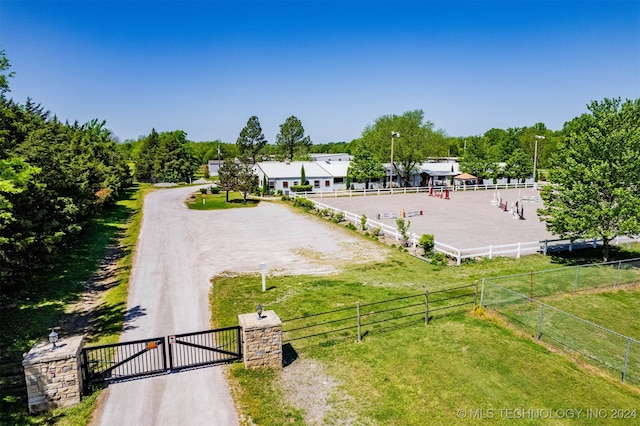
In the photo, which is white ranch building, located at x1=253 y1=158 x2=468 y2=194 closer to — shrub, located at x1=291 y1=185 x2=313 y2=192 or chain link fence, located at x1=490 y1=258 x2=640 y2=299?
shrub, located at x1=291 y1=185 x2=313 y2=192

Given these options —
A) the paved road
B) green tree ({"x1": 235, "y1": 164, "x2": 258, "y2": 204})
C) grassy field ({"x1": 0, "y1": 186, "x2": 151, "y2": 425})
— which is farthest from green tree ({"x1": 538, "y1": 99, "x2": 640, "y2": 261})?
green tree ({"x1": 235, "y1": 164, "x2": 258, "y2": 204})

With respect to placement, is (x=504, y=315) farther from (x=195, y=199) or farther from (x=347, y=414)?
(x=195, y=199)

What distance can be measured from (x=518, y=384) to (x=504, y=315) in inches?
171

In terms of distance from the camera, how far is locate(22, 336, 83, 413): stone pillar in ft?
29.0

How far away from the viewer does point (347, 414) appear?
29.4 ft

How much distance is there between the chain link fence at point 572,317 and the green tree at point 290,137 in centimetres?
7816

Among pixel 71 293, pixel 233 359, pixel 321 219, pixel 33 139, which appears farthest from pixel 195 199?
pixel 233 359

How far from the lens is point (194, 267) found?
→ 2048 centimetres

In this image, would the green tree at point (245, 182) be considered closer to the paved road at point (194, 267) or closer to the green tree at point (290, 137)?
the paved road at point (194, 267)

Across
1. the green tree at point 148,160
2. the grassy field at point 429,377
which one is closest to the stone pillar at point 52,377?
the grassy field at point 429,377

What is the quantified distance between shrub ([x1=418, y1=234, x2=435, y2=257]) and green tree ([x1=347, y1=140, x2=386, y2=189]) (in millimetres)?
34217

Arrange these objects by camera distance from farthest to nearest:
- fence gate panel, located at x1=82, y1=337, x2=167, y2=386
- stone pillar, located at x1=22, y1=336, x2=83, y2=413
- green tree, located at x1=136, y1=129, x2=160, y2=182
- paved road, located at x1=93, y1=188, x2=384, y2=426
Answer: green tree, located at x1=136, y1=129, x2=160, y2=182, fence gate panel, located at x1=82, y1=337, x2=167, y2=386, paved road, located at x1=93, y1=188, x2=384, y2=426, stone pillar, located at x1=22, y1=336, x2=83, y2=413

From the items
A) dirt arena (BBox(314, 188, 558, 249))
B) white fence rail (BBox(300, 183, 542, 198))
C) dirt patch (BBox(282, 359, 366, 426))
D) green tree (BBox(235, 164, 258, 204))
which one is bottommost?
dirt patch (BBox(282, 359, 366, 426))

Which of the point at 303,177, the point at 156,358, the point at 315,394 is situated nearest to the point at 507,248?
the point at 315,394
